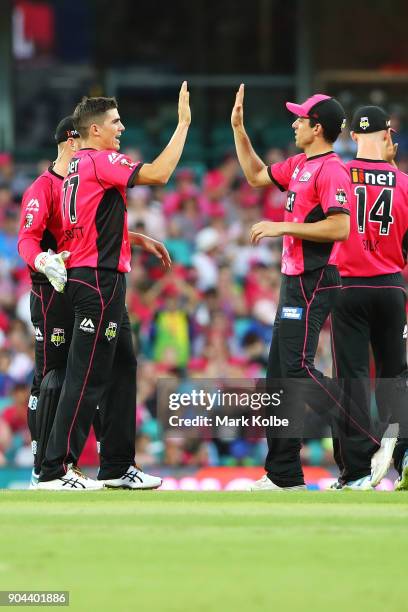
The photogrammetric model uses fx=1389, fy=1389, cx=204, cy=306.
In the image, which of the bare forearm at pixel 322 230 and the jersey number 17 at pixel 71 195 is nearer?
the bare forearm at pixel 322 230

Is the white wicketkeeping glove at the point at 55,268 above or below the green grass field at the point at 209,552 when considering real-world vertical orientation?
above

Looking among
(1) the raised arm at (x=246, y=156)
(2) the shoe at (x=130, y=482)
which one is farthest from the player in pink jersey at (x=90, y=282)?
(1) the raised arm at (x=246, y=156)

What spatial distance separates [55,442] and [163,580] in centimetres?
265

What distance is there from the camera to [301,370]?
7672 millimetres

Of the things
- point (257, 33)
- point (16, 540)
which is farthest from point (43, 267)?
point (257, 33)

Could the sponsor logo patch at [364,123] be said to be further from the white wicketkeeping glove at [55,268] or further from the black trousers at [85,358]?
the white wicketkeeping glove at [55,268]

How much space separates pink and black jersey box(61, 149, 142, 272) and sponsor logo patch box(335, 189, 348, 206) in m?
1.10

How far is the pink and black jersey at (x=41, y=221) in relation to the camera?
8.05m

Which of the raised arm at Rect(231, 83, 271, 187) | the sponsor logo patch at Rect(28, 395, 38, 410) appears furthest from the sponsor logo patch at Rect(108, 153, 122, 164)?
the sponsor logo patch at Rect(28, 395, 38, 410)

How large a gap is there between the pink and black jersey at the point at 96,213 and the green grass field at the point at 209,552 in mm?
1312

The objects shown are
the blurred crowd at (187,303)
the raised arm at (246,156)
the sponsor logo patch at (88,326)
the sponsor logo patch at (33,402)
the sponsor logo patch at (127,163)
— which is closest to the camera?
the sponsor logo patch at (127,163)

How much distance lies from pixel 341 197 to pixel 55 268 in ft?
5.28

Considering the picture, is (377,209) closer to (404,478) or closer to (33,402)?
(404,478)

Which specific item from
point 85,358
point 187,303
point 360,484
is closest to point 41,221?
point 85,358
